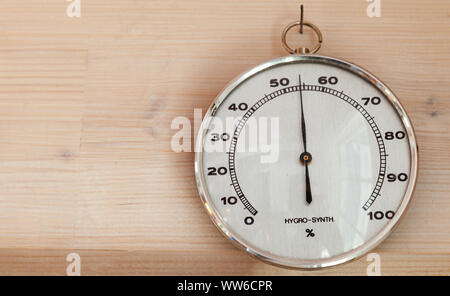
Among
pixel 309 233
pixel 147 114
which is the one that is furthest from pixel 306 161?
pixel 147 114

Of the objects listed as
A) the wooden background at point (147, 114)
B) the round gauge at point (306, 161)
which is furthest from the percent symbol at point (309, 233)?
the wooden background at point (147, 114)

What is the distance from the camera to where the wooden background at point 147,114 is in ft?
3.28

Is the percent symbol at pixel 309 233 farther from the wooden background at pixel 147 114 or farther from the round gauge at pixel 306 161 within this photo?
the wooden background at pixel 147 114

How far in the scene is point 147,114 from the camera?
1081mm

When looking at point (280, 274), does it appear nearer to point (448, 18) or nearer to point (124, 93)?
point (124, 93)

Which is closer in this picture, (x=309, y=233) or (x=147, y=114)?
(x=309, y=233)

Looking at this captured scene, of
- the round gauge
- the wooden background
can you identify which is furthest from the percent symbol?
the wooden background

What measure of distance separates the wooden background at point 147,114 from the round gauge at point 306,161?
0.31 feet

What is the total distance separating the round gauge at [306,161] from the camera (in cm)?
92

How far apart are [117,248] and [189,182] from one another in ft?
0.75

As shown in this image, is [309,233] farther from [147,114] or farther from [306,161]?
[147,114]

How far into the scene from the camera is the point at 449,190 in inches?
39.9

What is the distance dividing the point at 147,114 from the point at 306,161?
42 cm

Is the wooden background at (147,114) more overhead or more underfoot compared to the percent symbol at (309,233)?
more overhead
